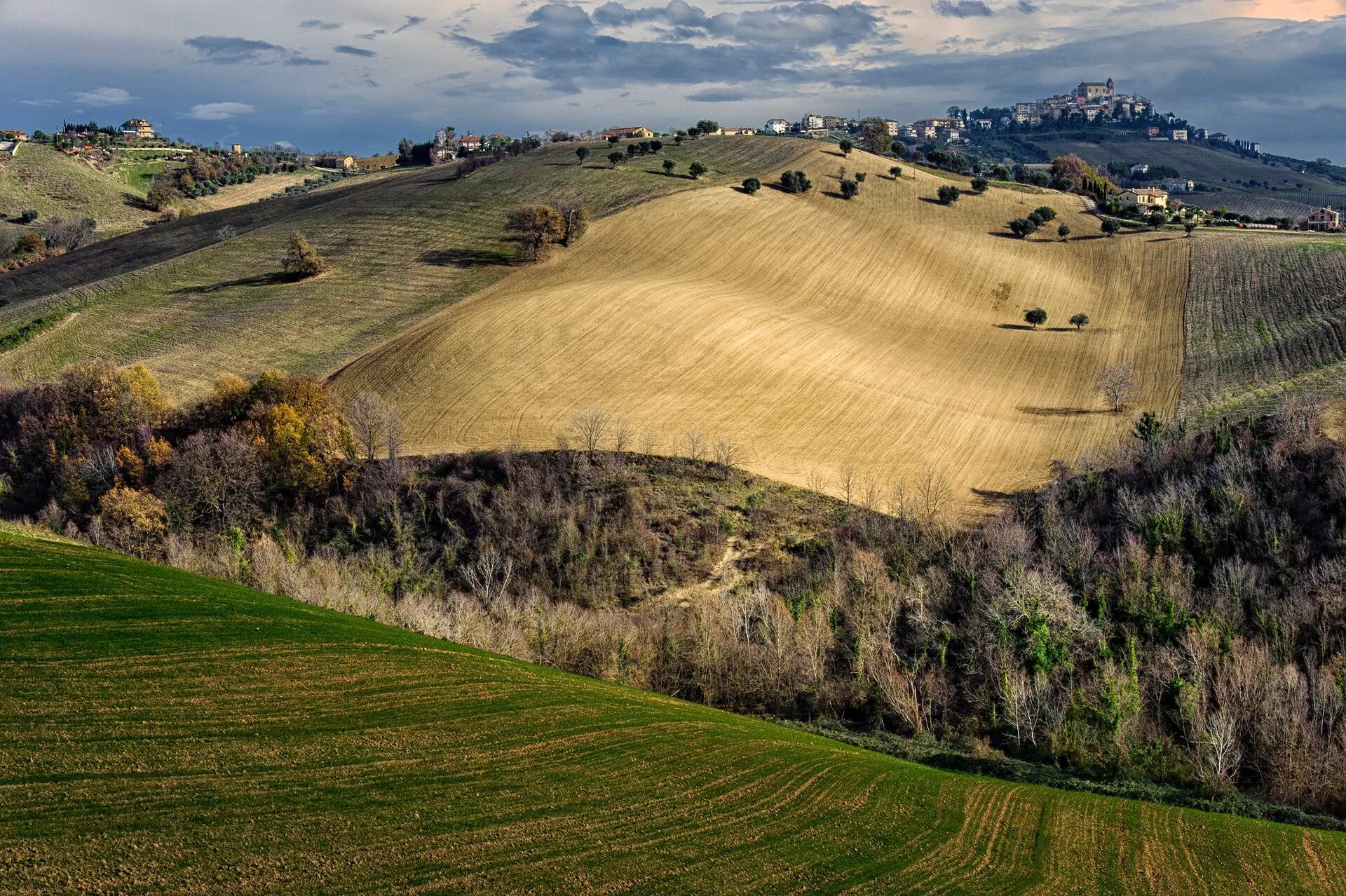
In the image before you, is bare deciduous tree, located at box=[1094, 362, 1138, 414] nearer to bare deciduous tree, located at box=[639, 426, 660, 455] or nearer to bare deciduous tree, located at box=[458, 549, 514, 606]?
bare deciduous tree, located at box=[639, 426, 660, 455]

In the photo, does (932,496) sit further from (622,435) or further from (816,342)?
(816,342)

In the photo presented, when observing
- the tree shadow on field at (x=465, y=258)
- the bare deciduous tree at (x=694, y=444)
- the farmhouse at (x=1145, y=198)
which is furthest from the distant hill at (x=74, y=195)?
the farmhouse at (x=1145, y=198)

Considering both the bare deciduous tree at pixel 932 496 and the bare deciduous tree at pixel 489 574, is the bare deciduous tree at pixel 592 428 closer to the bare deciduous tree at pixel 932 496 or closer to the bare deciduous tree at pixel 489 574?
the bare deciduous tree at pixel 489 574

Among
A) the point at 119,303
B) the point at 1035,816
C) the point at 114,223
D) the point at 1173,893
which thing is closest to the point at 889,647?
the point at 1035,816

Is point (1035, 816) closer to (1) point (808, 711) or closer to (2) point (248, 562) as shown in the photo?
(1) point (808, 711)

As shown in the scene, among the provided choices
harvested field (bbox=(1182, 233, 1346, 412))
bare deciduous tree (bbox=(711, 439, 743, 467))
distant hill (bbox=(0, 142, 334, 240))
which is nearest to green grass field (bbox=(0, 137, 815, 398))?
bare deciduous tree (bbox=(711, 439, 743, 467))

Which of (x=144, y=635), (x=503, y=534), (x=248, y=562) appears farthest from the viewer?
(x=503, y=534)
